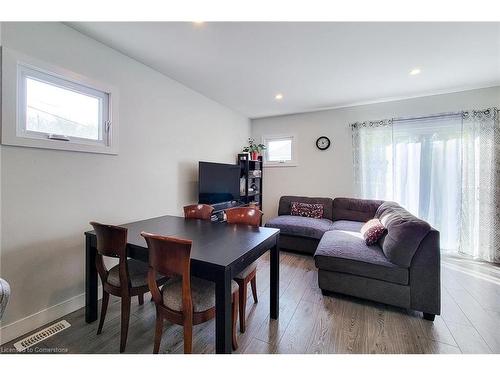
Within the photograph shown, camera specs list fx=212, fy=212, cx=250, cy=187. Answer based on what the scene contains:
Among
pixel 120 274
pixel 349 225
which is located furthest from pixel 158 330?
pixel 349 225

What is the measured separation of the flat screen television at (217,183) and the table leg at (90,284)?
5.16 feet

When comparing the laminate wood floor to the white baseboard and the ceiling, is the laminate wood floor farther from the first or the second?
the ceiling

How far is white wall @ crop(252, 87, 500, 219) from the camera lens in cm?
350

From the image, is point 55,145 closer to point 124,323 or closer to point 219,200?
point 124,323

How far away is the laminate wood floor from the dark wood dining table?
0.63 ft

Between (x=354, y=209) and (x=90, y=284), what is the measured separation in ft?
12.5

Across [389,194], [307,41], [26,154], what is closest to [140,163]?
[26,154]

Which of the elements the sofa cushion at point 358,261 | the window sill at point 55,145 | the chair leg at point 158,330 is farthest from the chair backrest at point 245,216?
the window sill at point 55,145

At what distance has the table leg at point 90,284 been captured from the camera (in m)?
1.76

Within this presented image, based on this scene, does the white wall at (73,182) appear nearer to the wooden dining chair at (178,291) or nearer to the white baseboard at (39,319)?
the white baseboard at (39,319)

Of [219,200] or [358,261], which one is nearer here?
[358,261]

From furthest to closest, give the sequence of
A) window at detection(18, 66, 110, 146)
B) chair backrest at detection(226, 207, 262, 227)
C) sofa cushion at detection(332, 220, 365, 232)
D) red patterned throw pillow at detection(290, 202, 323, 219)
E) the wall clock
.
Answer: the wall clock
red patterned throw pillow at detection(290, 202, 323, 219)
sofa cushion at detection(332, 220, 365, 232)
chair backrest at detection(226, 207, 262, 227)
window at detection(18, 66, 110, 146)

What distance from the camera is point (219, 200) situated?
3.51m

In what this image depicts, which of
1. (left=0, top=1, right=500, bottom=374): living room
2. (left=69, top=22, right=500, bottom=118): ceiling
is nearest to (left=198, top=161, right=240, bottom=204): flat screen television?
(left=0, top=1, right=500, bottom=374): living room
